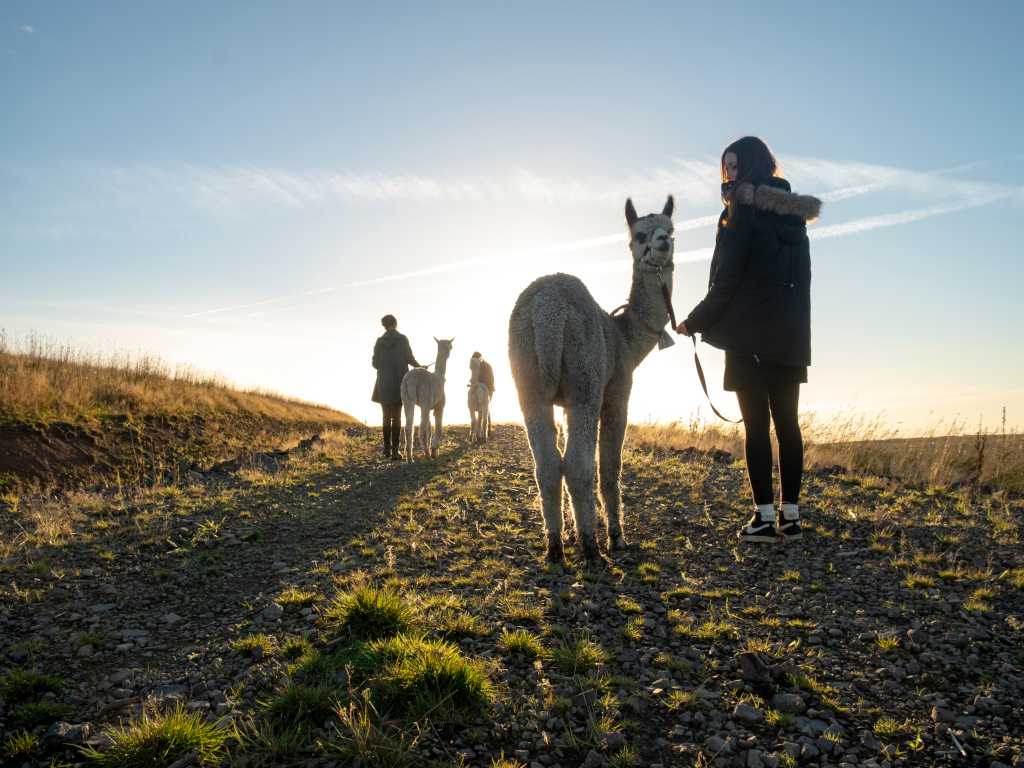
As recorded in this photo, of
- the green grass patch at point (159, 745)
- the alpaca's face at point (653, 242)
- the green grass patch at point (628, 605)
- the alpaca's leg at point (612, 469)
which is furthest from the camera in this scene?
the alpaca's leg at point (612, 469)

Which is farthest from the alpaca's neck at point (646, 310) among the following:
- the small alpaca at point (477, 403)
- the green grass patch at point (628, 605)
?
the small alpaca at point (477, 403)

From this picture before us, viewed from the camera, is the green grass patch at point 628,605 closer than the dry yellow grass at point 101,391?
Yes

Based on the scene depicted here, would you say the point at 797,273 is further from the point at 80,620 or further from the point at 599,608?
the point at 80,620

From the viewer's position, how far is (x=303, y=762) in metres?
2.21

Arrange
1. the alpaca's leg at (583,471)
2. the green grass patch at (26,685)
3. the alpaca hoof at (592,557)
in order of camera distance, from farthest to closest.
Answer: the alpaca hoof at (592,557) → the alpaca's leg at (583,471) → the green grass patch at (26,685)

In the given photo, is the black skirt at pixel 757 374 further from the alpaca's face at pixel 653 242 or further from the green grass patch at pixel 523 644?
the green grass patch at pixel 523 644

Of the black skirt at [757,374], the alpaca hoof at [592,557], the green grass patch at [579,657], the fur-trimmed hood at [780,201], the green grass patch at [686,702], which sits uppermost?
the fur-trimmed hood at [780,201]

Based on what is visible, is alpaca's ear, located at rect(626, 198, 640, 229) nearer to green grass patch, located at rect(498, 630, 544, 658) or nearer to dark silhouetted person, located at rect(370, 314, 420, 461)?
green grass patch, located at rect(498, 630, 544, 658)

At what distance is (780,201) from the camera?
16.2 feet

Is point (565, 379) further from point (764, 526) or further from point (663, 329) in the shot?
point (764, 526)

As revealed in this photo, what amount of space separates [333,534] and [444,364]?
27.6ft

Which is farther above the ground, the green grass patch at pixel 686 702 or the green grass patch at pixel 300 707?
the green grass patch at pixel 300 707

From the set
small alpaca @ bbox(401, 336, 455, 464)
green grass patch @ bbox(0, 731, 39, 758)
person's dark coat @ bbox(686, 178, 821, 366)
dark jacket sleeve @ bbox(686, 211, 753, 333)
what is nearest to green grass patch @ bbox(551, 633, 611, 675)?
green grass patch @ bbox(0, 731, 39, 758)

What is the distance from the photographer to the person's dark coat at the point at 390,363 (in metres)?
13.7
